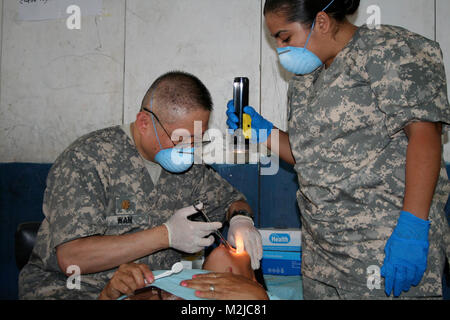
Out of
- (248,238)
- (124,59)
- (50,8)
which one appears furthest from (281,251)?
(50,8)

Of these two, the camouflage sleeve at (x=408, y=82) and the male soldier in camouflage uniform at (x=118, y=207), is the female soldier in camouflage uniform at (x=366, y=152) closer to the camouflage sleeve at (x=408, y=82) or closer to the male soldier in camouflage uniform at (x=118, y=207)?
the camouflage sleeve at (x=408, y=82)

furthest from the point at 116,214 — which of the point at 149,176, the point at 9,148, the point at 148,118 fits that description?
the point at 9,148

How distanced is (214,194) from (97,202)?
706 mm

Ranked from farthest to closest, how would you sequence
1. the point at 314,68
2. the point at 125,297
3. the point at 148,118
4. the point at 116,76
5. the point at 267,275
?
the point at 116,76, the point at 267,275, the point at 148,118, the point at 314,68, the point at 125,297

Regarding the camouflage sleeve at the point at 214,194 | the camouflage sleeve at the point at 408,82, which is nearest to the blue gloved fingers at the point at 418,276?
the camouflage sleeve at the point at 408,82

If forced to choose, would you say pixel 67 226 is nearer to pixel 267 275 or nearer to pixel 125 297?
pixel 125 297

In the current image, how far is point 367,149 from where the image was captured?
1386 millimetres

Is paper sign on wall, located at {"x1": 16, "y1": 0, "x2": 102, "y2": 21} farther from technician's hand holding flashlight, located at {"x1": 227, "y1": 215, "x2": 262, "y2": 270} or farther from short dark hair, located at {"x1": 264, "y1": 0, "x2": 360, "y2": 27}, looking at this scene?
technician's hand holding flashlight, located at {"x1": 227, "y1": 215, "x2": 262, "y2": 270}

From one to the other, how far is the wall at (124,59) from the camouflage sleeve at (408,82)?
1.24 metres

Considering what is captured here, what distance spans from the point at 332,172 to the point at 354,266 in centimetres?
38

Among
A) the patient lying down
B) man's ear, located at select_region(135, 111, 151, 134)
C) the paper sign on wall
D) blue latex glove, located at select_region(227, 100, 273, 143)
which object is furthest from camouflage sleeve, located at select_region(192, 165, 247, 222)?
the paper sign on wall

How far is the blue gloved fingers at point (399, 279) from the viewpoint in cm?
127

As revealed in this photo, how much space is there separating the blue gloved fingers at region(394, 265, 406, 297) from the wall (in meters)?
1.43

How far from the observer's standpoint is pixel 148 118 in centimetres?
176
